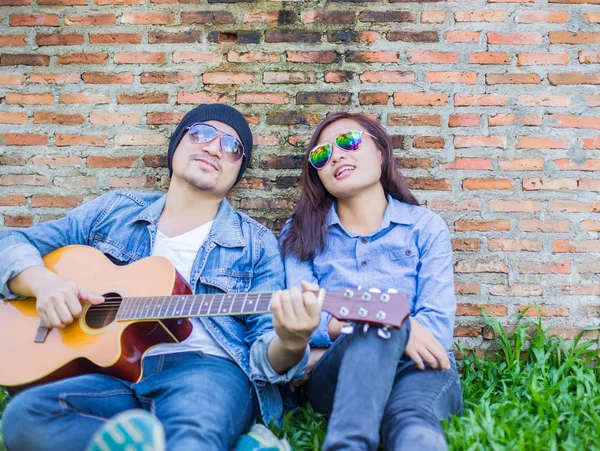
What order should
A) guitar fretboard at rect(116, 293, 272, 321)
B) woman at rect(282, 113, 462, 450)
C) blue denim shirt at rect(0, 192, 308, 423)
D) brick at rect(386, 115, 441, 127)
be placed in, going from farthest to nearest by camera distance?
brick at rect(386, 115, 441, 127)
blue denim shirt at rect(0, 192, 308, 423)
guitar fretboard at rect(116, 293, 272, 321)
woman at rect(282, 113, 462, 450)

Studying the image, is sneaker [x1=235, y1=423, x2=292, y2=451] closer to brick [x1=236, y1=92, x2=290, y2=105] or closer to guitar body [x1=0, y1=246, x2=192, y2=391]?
guitar body [x1=0, y1=246, x2=192, y2=391]

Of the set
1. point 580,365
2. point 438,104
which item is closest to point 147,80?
point 438,104

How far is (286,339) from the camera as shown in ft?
7.17

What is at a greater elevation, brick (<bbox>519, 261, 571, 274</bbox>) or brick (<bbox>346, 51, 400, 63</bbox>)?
brick (<bbox>346, 51, 400, 63</bbox>)

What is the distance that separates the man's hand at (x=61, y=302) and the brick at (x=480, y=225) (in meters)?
2.08

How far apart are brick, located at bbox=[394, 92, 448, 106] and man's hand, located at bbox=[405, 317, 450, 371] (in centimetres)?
154

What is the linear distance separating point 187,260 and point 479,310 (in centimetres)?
175

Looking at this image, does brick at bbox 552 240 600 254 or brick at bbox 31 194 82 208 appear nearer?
brick at bbox 552 240 600 254

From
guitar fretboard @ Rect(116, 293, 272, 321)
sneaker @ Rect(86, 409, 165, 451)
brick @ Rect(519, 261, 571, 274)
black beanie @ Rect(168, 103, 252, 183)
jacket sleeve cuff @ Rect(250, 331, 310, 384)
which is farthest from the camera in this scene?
brick @ Rect(519, 261, 571, 274)

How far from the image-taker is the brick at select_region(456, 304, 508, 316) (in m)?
3.18

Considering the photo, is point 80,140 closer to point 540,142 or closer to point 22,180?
point 22,180

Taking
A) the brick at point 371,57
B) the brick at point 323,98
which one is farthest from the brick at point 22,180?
the brick at point 371,57

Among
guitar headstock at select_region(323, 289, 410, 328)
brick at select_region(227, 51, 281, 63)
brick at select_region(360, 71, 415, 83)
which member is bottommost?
guitar headstock at select_region(323, 289, 410, 328)

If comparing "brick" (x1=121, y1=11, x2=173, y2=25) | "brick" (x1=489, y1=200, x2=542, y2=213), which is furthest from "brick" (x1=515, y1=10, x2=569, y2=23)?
"brick" (x1=121, y1=11, x2=173, y2=25)
